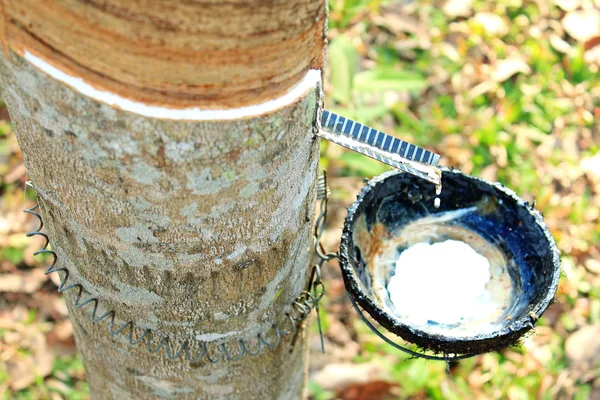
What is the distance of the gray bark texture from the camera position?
742mm

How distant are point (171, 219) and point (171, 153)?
4.7 inches

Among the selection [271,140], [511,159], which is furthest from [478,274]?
[511,159]

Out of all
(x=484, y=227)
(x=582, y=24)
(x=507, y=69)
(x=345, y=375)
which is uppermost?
(x=484, y=227)

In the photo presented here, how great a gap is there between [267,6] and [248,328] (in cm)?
62

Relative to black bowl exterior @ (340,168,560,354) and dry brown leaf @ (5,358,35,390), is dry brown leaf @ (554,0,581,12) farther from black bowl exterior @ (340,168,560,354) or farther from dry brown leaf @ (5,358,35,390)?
dry brown leaf @ (5,358,35,390)

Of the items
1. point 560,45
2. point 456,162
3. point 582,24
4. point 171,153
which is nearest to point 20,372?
point 171,153

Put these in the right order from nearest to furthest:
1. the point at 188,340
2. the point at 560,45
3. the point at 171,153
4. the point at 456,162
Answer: the point at 171,153
the point at 188,340
the point at 456,162
the point at 560,45

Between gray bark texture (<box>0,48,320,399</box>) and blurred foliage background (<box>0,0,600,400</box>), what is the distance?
1.16 meters

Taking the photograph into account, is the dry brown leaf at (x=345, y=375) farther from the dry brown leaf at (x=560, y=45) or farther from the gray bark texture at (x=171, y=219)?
the dry brown leaf at (x=560, y=45)

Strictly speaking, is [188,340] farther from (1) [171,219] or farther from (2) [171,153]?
(2) [171,153]

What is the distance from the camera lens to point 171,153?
29.3 inches

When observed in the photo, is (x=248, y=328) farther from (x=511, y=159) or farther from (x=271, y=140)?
(x=511, y=159)

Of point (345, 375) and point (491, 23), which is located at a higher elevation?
point (491, 23)

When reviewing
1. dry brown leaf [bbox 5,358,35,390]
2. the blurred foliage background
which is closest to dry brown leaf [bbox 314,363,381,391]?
the blurred foliage background
